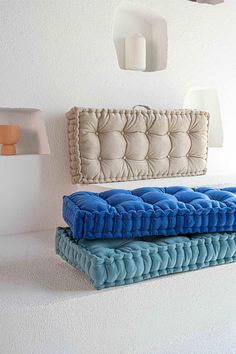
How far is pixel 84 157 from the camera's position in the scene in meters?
1.78

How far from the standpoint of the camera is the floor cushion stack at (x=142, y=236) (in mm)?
1028

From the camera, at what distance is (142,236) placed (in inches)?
44.3

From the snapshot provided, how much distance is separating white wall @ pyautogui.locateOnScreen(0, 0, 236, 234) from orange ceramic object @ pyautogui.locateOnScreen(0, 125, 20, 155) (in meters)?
0.07

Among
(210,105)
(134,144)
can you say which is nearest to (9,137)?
(134,144)

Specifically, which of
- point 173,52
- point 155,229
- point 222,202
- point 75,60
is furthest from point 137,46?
point 155,229

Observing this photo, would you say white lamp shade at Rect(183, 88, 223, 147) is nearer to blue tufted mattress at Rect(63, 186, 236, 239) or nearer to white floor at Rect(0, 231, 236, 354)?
blue tufted mattress at Rect(63, 186, 236, 239)

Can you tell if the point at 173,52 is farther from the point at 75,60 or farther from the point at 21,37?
the point at 21,37

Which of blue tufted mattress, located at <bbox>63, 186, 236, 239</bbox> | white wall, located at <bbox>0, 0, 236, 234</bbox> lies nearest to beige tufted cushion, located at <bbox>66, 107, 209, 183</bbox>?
white wall, located at <bbox>0, 0, 236, 234</bbox>

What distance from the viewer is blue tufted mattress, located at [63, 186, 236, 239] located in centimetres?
107

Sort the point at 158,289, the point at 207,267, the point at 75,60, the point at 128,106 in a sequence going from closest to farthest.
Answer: the point at 158,289, the point at 207,267, the point at 75,60, the point at 128,106

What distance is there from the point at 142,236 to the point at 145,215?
6 cm

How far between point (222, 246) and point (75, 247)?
373 millimetres

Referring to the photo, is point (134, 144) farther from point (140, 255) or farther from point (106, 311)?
point (106, 311)

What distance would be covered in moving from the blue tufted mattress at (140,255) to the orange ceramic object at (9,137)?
0.61 meters
